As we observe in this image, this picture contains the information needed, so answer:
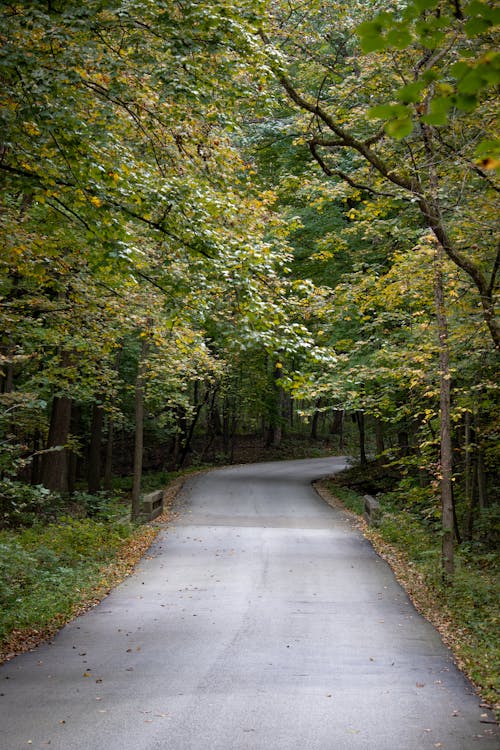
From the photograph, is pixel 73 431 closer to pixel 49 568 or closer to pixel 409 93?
pixel 49 568

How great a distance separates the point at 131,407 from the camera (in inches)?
1177

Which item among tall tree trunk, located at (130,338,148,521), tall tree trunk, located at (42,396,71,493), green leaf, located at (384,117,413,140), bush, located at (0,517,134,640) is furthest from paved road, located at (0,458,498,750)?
tall tree trunk, located at (42,396,71,493)

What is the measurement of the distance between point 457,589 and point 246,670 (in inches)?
166

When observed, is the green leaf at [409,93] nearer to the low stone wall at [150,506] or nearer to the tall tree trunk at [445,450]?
the tall tree trunk at [445,450]

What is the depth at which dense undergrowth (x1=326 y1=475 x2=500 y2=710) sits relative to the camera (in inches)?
283

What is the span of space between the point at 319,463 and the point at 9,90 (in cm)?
3093

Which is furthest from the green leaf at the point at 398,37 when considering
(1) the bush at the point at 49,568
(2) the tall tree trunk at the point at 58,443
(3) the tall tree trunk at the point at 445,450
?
(2) the tall tree trunk at the point at 58,443

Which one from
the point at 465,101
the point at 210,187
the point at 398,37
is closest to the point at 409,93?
the point at 465,101

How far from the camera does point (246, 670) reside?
6.96 metres

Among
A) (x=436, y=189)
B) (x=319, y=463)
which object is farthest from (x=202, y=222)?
(x=319, y=463)

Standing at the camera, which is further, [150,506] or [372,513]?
[150,506]

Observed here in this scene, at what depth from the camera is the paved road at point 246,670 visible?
213 inches

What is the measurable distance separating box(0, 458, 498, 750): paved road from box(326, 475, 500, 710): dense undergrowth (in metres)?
0.21

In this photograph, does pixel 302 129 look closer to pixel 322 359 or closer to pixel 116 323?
pixel 322 359
